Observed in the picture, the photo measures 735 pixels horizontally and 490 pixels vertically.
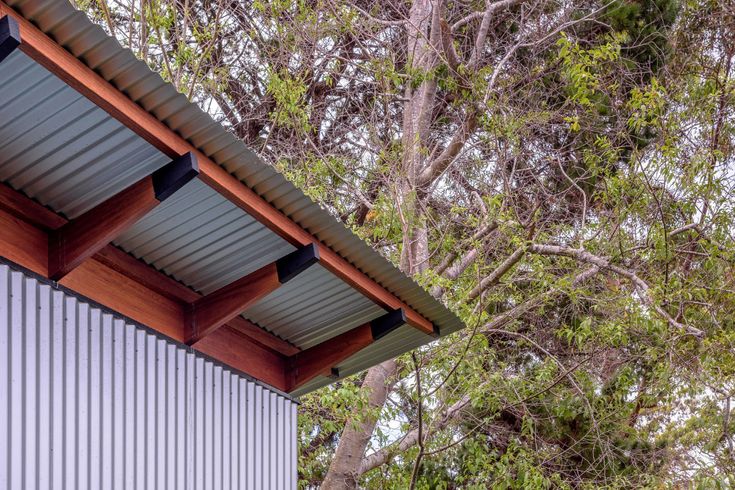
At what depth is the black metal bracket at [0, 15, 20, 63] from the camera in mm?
3135

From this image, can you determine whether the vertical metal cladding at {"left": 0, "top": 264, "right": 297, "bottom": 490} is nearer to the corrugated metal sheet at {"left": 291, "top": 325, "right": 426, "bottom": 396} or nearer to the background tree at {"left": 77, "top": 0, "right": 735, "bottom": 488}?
the corrugated metal sheet at {"left": 291, "top": 325, "right": 426, "bottom": 396}

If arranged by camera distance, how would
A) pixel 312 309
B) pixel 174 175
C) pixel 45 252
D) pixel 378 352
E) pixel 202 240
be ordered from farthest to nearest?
pixel 378 352, pixel 312 309, pixel 202 240, pixel 45 252, pixel 174 175

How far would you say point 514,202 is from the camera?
12.3 metres

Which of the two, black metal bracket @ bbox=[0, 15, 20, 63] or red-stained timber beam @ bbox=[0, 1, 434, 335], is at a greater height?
red-stained timber beam @ bbox=[0, 1, 434, 335]

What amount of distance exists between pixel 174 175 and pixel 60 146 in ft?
1.52

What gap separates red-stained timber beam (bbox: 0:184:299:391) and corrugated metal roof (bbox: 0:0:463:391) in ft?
0.24

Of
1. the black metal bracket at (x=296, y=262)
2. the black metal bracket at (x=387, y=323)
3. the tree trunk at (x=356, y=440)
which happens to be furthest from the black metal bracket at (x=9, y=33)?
the tree trunk at (x=356, y=440)

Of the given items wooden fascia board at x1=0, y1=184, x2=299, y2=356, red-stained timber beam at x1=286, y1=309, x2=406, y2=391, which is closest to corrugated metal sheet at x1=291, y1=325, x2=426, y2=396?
red-stained timber beam at x1=286, y1=309, x2=406, y2=391

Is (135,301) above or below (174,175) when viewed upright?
below

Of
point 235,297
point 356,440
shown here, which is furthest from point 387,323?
point 356,440

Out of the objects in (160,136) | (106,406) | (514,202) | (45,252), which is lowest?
(106,406)

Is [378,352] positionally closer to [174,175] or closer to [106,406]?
[106,406]

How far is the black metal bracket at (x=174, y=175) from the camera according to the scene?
4.14 meters

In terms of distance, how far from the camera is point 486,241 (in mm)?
12781
